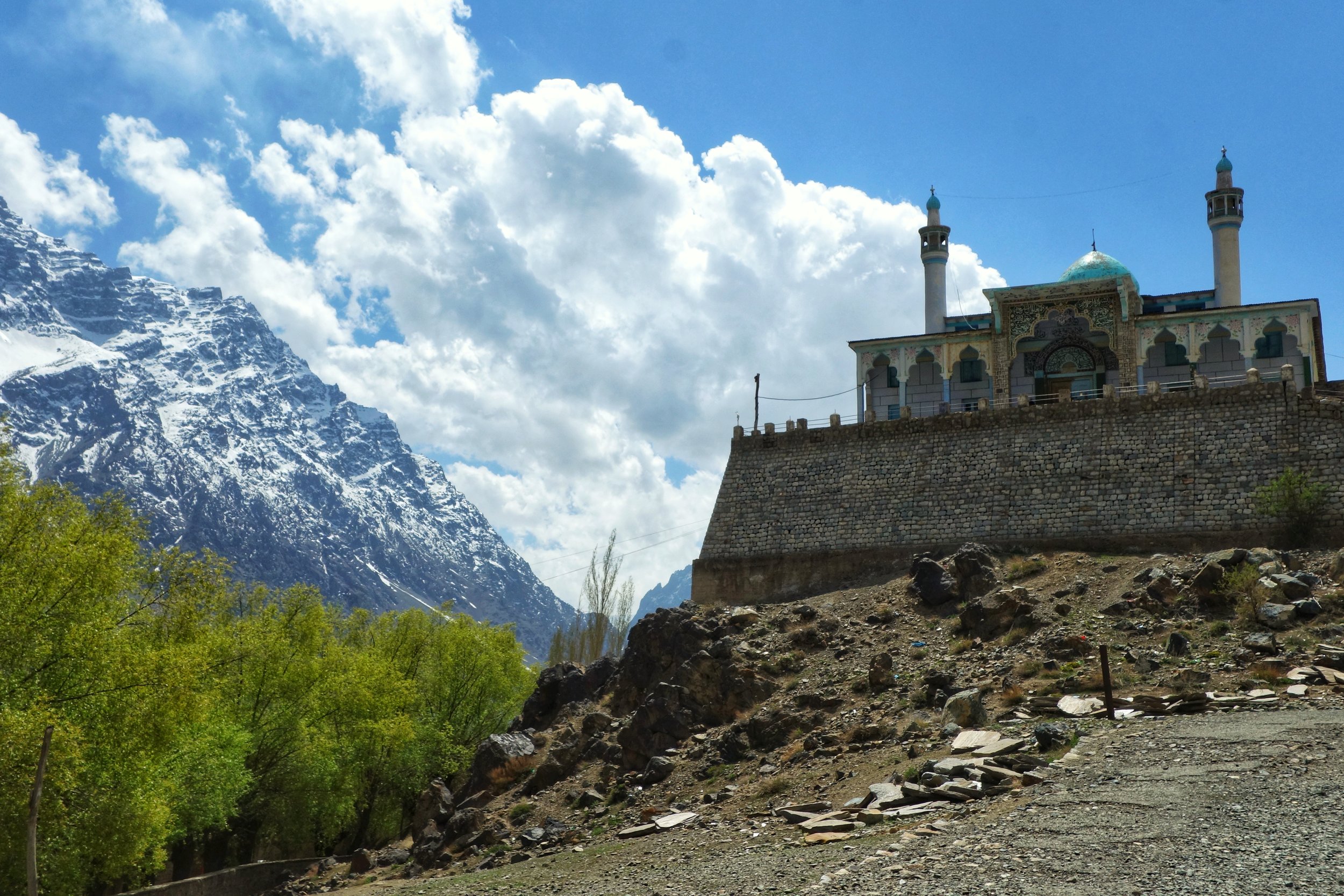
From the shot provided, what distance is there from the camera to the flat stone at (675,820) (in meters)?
23.6

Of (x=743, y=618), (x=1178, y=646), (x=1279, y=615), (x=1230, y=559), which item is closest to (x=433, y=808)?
(x=743, y=618)

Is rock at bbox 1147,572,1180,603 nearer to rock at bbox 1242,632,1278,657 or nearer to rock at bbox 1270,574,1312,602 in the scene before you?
rock at bbox 1270,574,1312,602

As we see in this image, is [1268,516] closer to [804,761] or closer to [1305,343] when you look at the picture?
[1305,343]

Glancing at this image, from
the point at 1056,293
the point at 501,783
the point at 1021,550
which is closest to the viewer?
the point at 501,783

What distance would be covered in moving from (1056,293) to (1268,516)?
52.0 feet

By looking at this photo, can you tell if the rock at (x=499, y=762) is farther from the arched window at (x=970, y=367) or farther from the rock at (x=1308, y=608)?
the arched window at (x=970, y=367)

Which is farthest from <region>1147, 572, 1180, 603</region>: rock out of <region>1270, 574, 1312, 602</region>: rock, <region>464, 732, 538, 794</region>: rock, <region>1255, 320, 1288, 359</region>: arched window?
<region>1255, 320, 1288, 359</region>: arched window

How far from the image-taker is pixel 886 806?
1941cm

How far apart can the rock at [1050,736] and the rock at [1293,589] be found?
1048 centimetres

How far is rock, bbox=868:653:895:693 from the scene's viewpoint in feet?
98.4

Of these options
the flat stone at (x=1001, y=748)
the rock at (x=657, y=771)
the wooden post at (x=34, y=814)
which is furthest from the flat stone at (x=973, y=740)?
the wooden post at (x=34, y=814)

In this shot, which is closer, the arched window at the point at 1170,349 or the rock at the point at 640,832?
the rock at the point at 640,832

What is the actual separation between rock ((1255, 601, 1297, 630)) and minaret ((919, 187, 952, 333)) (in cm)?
2843

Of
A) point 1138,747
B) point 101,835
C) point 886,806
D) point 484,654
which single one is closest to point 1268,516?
point 1138,747
